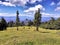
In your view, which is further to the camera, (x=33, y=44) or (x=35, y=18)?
(x=35, y=18)

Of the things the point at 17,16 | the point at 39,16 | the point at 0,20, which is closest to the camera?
the point at 39,16

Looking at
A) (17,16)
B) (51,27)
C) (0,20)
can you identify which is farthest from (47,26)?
(0,20)

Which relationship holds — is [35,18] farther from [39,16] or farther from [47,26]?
[47,26]

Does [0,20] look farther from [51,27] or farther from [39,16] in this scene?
[51,27]

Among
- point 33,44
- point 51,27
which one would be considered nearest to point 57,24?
point 51,27

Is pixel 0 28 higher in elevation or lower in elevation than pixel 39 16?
lower

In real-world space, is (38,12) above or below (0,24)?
above

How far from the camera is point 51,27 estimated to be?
106 metres

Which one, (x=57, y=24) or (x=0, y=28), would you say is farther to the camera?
(x=57, y=24)

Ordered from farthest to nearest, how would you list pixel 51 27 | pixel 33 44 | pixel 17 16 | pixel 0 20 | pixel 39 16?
pixel 51 27, pixel 17 16, pixel 0 20, pixel 39 16, pixel 33 44

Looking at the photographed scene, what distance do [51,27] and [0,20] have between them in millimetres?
35424

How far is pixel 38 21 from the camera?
83625 mm

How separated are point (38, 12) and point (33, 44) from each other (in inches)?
A: 2532

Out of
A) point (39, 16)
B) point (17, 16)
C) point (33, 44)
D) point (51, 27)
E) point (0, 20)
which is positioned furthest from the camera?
point (51, 27)
